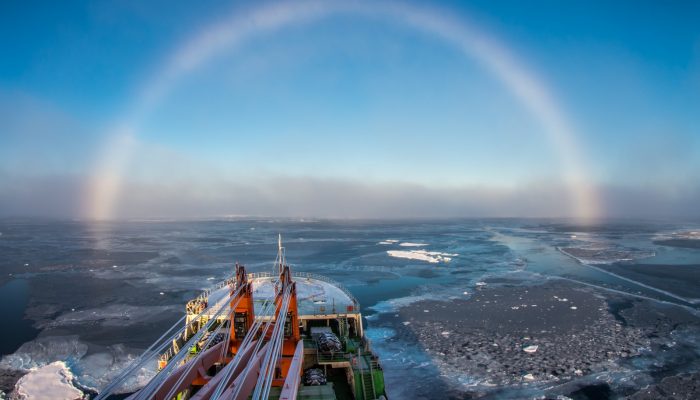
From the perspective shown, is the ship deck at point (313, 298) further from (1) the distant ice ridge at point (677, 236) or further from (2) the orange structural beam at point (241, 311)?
(1) the distant ice ridge at point (677, 236)

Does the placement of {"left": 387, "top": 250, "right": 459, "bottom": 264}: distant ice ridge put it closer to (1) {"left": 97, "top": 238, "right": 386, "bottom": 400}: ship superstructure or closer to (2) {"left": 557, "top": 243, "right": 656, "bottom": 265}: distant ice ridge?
(2) {"left": 557, "top": 243, "right": 656, "bottom": 265}: distant ice ridge

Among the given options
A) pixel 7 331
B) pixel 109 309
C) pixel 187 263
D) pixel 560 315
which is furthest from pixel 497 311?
pixel 187 263

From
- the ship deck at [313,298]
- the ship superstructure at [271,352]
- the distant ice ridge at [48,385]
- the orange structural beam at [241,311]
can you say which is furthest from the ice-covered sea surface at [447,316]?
the orange structural beam at [241,311]

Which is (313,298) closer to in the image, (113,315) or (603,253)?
(113,315)

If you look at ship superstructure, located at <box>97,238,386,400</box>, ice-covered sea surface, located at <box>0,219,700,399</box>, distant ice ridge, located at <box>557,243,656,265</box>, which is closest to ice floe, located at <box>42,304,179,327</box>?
ice-covered sea surface, located at <box>0,219,700,399</box>

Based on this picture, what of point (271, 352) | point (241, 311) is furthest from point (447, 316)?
point (271, 352)
